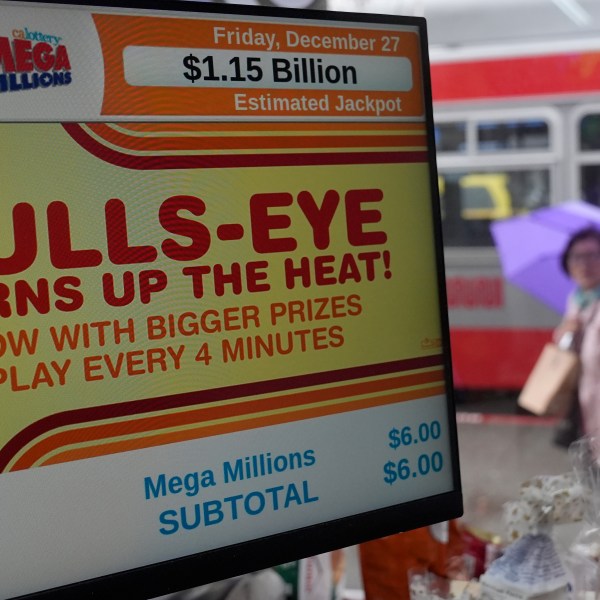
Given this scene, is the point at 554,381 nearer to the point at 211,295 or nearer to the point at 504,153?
the point at 504,153

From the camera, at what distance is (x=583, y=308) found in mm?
5379

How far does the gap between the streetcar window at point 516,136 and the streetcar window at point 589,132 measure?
208mm

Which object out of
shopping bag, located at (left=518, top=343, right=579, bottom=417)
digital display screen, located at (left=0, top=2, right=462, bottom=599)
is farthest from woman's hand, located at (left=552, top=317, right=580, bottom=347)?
digital display screen, located at (left=0, top=2, right=462, bottom=599)

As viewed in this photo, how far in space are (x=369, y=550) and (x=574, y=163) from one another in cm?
503

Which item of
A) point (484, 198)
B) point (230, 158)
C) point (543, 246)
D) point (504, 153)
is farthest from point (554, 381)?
point (230, 158)

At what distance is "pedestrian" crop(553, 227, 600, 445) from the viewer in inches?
199

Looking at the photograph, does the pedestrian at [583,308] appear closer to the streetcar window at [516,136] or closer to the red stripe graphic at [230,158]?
the streetcar window at [516,136]

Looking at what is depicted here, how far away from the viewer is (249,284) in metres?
1.12

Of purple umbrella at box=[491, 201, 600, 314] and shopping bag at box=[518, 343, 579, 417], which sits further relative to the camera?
purple umbrella at box=[491, 201, 600, 314]

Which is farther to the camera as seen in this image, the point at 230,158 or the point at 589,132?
the point at 589,132

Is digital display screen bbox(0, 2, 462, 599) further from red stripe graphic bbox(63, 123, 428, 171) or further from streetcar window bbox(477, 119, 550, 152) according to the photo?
streetcar window bbox(477, 119, 550, 152)

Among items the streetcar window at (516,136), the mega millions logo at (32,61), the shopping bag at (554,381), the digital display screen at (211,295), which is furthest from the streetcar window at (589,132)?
the mega millions logo at (32,61)

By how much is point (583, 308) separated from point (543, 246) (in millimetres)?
420

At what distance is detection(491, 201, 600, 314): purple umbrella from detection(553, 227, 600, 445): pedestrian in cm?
6
